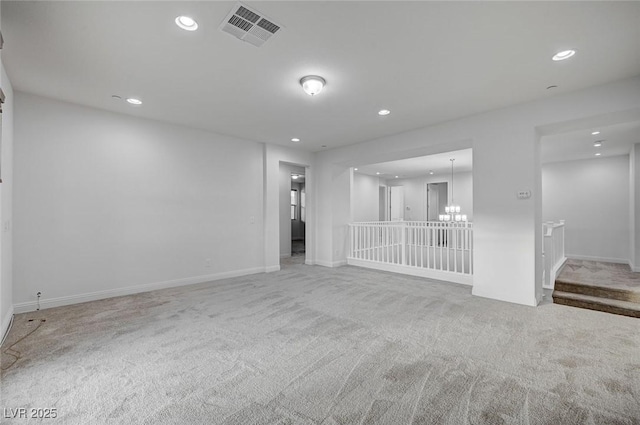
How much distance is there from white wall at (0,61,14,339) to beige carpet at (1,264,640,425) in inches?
11.0

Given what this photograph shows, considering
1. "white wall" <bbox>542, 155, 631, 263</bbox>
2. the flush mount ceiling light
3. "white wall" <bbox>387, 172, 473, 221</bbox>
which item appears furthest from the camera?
"white wall" <bbox>387, 172, 473, 221</bbox>

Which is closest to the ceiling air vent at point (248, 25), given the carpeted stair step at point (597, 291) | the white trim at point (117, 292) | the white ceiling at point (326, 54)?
the white ceiling at point (326, 54)

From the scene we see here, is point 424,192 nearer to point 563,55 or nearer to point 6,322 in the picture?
point 563,55

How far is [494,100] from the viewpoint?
150 inches

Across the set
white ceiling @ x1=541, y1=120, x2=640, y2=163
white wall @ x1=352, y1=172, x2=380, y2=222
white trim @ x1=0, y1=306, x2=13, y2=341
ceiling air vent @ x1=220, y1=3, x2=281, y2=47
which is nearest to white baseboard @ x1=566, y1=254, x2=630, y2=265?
white ceiling @ x1=541, y1=120, x2=640, y2=163

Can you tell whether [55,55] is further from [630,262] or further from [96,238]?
[630,262]

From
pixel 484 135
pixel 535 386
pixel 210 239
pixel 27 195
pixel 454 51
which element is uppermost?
pixel 454 51

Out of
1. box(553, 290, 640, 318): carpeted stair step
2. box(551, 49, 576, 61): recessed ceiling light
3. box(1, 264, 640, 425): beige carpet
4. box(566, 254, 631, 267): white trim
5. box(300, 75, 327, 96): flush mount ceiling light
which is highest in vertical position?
box(551, 49, 576, 61): recessed ceiling light

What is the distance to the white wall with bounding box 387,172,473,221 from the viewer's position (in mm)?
10281

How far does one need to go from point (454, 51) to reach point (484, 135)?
2055 mm

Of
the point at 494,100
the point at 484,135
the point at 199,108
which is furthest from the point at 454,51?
the point at 199,108

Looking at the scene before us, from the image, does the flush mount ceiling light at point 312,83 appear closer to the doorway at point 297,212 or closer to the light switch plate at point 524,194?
the light switch plate at point 524,194

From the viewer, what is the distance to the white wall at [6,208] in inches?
116

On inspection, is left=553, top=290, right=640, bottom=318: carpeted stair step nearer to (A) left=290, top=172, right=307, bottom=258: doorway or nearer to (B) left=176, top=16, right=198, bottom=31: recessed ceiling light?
(B) left=176, top=16, right=198, bottom=31: recessed ceiling light
